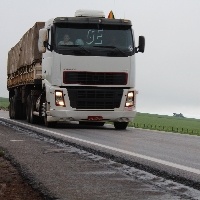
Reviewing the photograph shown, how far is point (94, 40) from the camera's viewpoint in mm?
20688

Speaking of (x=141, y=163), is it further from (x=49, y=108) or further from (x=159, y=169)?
(x=49, y=108)

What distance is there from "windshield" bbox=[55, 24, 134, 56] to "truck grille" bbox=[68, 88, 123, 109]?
117 centimetres

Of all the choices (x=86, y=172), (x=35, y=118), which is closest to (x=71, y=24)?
(x=35, y=118)

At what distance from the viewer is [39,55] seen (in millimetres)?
23484

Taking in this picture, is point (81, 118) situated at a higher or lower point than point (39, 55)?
lower

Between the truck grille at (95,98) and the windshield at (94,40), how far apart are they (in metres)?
1.17

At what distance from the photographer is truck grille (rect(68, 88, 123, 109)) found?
67.7ft

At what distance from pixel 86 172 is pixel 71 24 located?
12.8 meters

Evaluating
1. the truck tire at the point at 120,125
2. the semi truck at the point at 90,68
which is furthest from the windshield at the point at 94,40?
the truck tire at the point at 120,125

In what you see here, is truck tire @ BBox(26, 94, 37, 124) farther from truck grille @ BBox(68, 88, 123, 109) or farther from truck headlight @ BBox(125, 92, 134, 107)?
truck headlight @ BBox(125, 92, 134, 107)

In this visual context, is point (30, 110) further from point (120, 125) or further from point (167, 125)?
point (167, 125)

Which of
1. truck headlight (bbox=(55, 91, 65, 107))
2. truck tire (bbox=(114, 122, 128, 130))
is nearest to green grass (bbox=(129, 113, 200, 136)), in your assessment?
truck tire (bbox=(114, 122, 128, 130))

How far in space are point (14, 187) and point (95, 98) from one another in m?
13.9

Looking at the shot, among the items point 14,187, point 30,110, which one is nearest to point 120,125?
point 30,110
